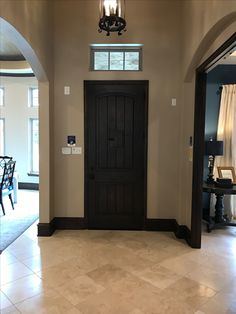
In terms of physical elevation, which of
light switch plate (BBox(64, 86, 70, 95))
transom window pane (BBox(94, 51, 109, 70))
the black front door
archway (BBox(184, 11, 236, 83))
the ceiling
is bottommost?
the black front door

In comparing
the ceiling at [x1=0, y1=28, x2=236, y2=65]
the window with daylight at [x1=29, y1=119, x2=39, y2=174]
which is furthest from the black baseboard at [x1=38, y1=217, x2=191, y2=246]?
the window with daylight at [x1=29, y1=119, x2=39, y2=174]

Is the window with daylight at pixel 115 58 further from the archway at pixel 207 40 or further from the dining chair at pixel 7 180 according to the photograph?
the dining chair at pixel 7 180

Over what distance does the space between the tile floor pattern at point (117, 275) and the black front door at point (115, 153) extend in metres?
0.42

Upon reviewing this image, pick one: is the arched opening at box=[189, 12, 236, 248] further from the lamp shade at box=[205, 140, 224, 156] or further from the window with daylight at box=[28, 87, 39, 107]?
the window with daylight at box=[28, 87, 39, 107]

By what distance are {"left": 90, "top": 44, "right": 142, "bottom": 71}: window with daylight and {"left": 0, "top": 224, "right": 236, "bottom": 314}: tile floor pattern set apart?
2.71 metres

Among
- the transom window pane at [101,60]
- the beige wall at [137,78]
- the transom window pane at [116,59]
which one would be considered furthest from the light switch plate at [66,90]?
the transom window pane at [116,59]

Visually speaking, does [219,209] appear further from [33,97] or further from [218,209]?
[33,97]

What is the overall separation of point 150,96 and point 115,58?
2.82 ft

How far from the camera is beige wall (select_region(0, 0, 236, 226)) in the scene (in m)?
4.29

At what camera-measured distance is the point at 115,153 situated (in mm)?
4566

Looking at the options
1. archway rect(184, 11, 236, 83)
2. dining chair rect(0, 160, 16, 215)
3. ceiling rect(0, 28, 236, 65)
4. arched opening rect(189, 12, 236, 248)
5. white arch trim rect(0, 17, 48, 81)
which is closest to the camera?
archway rect(184, 11, 236, 83)

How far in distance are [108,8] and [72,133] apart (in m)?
2.20

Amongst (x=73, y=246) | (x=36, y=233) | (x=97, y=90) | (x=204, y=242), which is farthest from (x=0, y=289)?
(x=97, y=90)

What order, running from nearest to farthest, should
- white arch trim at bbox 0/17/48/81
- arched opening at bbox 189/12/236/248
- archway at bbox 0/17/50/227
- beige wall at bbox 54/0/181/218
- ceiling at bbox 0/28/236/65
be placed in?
white arch trim at bbox 0/17/48/81
arched opening at bbox 189/12/236/248
archway at bbox 0/17/50/227
beige wall at bbox 54/0/181/218
ceiling at bbox 0/28/236/65
